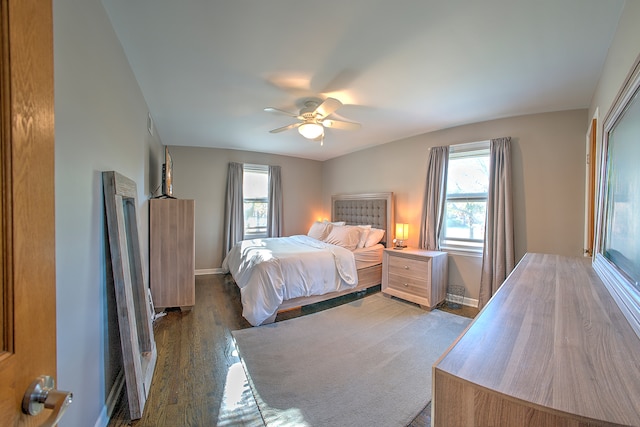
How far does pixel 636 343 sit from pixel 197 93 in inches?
130

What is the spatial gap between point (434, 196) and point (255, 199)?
350 cm

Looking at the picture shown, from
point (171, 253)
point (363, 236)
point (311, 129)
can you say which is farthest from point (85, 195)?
point (363, 236)

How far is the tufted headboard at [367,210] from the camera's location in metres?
4.30

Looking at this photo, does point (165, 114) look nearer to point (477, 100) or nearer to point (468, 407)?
point (477, 100)

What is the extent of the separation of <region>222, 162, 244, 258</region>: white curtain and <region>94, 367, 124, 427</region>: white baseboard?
10.5 ft

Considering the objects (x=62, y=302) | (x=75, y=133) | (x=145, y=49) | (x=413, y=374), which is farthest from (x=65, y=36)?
(x=413, y=374)

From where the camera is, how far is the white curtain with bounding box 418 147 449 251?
3.61 m

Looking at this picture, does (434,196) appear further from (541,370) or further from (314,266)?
(541,370)

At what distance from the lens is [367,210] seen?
185 inches

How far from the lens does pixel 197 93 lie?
260 cm

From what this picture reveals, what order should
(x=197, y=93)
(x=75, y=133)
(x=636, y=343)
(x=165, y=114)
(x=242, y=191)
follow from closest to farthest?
(x=636, y=343) < (x=75, y=133) < (x=197, y=93) < (x=165, y=114) < (x=242, y=191)

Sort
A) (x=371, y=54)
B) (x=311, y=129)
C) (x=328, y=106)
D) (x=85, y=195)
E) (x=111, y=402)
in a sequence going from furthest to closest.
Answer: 1. (x=311, y=129)
2. (x=328, y=106)
3. (x=371, y=54)
4. (x=111, y=402)
5. (x=85, y=195)

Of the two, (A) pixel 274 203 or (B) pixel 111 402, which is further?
(A) pixel 274 203

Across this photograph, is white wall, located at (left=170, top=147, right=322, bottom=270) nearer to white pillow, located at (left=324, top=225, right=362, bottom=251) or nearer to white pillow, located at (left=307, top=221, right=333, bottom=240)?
white pillow, located at (left=307, top=221, right=333, bottom=240)
